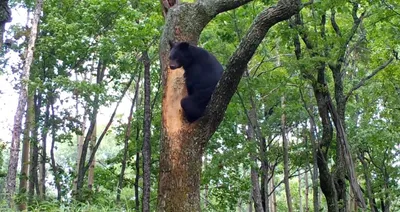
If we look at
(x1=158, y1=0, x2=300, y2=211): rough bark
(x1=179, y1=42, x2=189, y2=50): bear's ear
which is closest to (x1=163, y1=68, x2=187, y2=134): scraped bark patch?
(x1=158, y1=0, x2=300, y2=211): rough bark

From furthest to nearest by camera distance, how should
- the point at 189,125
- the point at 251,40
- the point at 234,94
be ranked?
the point at 234,94 < the point at 189,125 < the point at 251,40

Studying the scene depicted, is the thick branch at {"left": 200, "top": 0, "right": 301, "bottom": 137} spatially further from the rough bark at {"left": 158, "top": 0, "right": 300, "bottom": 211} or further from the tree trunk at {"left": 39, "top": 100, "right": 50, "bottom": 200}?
the tree trunk at {"left": 39, "top": 100, "right": 50, "bottom": 200}

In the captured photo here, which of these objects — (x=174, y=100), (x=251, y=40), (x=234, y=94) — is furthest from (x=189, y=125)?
(x=234, y=94)

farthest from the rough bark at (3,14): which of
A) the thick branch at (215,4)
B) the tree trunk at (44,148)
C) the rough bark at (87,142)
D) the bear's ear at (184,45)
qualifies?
the tree trunk at (44,148)

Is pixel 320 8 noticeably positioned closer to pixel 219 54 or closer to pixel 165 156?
pixel 219 54

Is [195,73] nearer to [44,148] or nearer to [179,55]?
[179,55]

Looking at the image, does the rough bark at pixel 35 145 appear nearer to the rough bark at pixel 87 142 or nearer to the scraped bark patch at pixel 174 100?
the rough bark at pixel 87 142

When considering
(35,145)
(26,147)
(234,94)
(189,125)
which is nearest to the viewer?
(189,125)

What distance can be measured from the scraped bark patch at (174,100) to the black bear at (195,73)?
75 mm

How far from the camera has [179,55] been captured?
5.02 m

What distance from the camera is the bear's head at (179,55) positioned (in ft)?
16.4

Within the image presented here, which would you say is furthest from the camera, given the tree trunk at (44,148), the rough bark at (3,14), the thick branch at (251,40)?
the tree trunk at (44,148)

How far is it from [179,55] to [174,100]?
52cm

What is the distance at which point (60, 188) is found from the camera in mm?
13430
